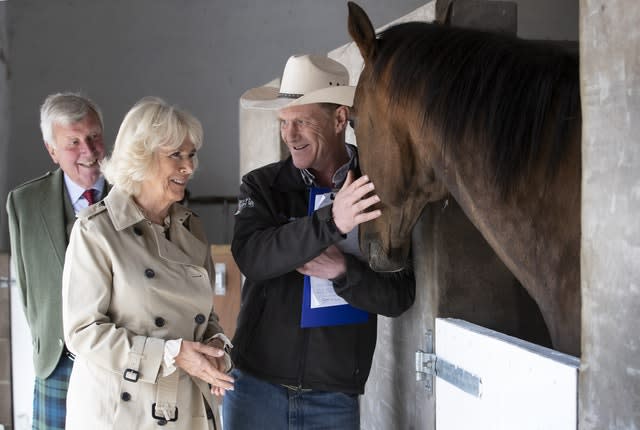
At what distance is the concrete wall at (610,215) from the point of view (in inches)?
30.7

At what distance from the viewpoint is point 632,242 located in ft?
2.57

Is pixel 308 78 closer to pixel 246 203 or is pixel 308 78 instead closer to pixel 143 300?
pixel 246 203

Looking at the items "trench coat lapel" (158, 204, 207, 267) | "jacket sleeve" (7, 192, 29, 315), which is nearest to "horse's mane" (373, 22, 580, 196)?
"trench coat lapel" (158, 204, 207, 267)

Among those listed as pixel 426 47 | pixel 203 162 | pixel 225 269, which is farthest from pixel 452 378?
pixel 203 162

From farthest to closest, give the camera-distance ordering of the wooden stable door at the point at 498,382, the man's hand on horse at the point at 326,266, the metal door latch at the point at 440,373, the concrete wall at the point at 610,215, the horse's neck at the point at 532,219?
the man's hand on horse at the point at 326,266, the metal door latch at the point at 440,373, the horse's neck at the point at 532,219, the wooden stable door at the point at 498,382, the concrete wall at the point at 610,215

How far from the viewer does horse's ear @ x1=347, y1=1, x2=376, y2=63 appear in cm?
145

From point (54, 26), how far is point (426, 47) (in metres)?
5.32

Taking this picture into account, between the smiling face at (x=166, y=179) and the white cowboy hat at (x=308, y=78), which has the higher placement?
the white cowboy hat at (x=308, y=78)

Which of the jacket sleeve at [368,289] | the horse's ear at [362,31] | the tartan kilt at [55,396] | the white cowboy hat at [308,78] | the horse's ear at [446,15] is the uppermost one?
the horse's ear at [446,15]

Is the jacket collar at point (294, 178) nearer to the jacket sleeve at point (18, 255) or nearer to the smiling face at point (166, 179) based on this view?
the smiling face at point (166, 179)

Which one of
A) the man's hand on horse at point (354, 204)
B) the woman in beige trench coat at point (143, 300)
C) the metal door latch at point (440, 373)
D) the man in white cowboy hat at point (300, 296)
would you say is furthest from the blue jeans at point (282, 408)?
the man's hand on horse at point (354, 204)

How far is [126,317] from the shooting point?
1.58m

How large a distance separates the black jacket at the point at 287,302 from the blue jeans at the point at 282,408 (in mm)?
30

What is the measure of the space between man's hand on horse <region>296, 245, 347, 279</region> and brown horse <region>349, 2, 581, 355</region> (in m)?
0.31
